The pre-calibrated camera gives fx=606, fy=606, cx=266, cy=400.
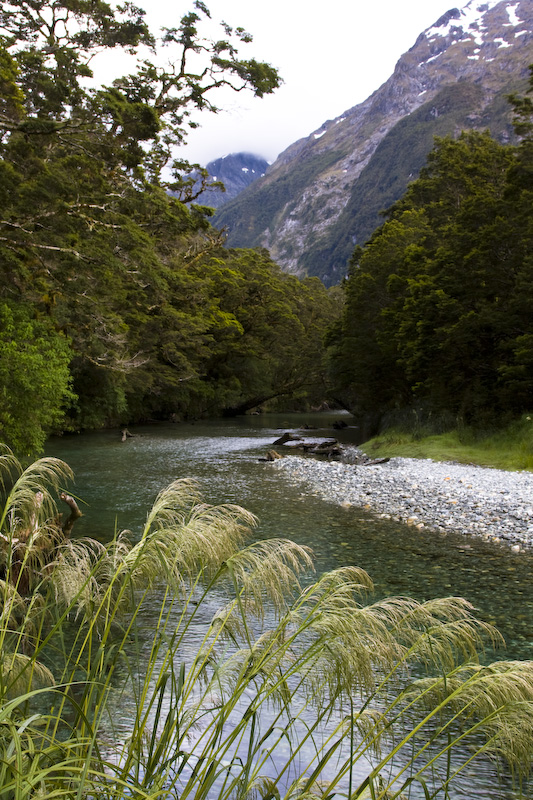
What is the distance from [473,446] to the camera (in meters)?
22.0

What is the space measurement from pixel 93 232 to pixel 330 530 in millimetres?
16917

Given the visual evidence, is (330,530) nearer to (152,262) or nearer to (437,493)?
(437,493)

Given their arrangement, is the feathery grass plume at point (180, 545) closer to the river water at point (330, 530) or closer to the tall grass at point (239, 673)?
the tall grass at point (239, 673)

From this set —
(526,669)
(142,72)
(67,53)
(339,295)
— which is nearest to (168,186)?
(142,72)

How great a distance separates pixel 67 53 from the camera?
21047 millimetres

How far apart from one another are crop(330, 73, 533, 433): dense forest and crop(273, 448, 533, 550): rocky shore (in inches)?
205

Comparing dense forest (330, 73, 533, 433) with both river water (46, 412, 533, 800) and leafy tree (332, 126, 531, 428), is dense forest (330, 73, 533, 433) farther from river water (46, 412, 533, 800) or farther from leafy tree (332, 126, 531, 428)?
river water (46, 412, 533, 800)

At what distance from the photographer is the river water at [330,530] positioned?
327 inches

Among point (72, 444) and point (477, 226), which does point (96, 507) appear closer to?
point (72, 444)

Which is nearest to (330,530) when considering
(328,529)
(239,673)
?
(328,529)

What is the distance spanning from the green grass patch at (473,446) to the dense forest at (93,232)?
13086mm

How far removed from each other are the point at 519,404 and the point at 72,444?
64.0 ft

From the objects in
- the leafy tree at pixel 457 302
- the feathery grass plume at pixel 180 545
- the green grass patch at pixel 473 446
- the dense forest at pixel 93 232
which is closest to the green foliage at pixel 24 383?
the dense forest at pixel 93 232

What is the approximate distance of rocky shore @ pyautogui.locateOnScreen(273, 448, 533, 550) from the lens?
12336mm
